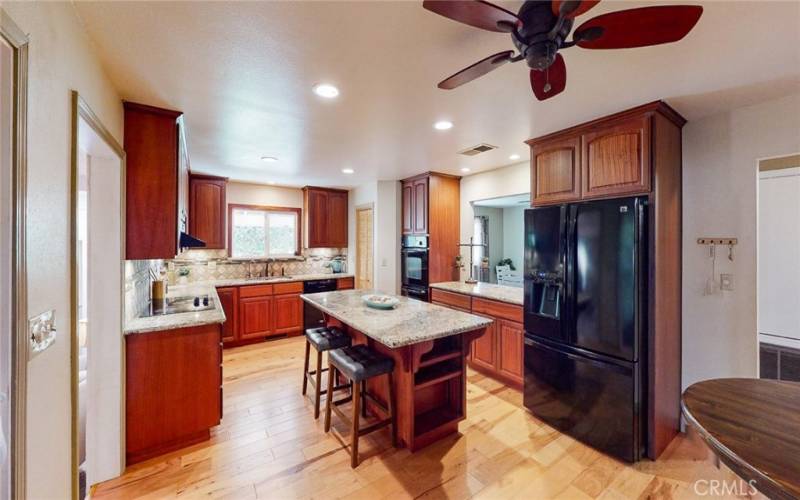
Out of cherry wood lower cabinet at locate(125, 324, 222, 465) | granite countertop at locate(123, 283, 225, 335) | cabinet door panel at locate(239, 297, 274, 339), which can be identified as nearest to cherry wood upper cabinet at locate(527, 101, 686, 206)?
→ granite countertop at locate(123, 283, 225, 335)

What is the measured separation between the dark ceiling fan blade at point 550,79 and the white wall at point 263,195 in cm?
454

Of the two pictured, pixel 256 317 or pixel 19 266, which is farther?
pixel 256 317

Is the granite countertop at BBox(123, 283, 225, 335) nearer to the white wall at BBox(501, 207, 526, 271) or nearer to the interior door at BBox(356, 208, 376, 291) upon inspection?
the interior door at BBox(356, 208, 376, 291)

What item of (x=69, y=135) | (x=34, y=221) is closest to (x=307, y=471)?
(x=34, y=221)

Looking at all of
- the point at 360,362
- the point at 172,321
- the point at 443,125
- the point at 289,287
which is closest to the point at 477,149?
the point at 443,125

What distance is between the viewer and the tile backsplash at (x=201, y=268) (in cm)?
242

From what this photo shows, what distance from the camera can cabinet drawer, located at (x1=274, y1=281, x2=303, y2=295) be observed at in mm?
4676

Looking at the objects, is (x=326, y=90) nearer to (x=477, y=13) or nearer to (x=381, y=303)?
(x=477, y=13)

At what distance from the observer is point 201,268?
466 cm

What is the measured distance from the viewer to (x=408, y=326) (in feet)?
6.83

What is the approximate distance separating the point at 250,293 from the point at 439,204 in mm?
2923

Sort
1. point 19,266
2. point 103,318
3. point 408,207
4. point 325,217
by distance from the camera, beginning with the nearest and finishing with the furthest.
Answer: point 19,266
point 103,318
point 408,207
point 325,217

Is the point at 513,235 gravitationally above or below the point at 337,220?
below

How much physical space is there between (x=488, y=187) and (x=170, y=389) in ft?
12.4
